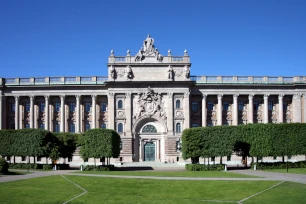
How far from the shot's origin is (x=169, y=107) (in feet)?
293

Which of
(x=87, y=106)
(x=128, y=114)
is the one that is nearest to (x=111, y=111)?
(x=128, y=114)

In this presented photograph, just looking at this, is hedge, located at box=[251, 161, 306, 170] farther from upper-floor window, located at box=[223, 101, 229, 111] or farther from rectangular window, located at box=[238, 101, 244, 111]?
rectangular window, located at box=[238, 101, 244, 111]

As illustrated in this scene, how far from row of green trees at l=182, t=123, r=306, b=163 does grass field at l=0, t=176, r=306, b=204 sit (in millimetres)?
24066

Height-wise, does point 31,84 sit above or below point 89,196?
above

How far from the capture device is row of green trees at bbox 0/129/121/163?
226 feet

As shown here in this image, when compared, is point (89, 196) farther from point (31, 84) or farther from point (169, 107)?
point (31, 84)

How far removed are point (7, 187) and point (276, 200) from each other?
2604 centimetres

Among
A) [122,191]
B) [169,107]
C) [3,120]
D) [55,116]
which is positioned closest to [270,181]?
[122,191]

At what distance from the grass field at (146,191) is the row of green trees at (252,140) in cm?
2407

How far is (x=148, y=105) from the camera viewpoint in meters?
89.4

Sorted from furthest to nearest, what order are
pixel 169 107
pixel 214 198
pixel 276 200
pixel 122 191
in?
pixel 169 107
pixel 122 191
pixel 214 198
pixel 276 200

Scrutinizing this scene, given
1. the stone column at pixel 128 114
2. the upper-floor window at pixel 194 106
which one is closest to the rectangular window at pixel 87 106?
the stone column at pixel 128 114

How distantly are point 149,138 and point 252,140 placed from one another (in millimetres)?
27700

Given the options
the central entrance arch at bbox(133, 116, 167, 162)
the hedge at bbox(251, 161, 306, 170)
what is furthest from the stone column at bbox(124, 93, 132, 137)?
the hedge at bbox(251, 161, 306, 170)
